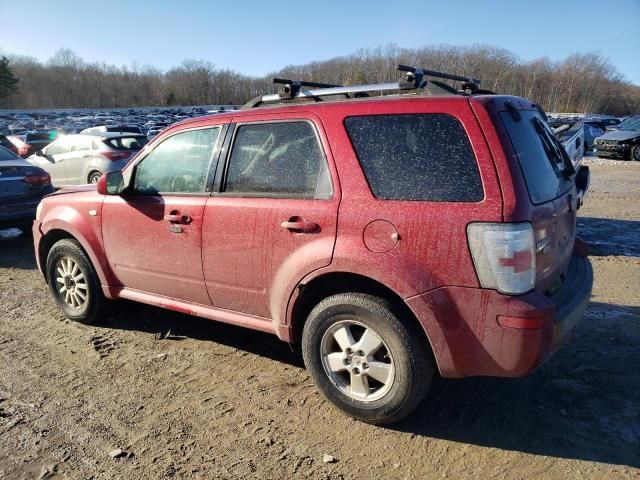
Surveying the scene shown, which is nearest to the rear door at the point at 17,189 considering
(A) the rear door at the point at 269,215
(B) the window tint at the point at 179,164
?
(B) the window tint at the point at 179,164

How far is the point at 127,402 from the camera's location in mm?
3326

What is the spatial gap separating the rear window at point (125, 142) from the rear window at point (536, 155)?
37.8 ft

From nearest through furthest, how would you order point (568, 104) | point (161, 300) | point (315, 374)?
point (315, 374)
point (161, 300)
point (568, 104)

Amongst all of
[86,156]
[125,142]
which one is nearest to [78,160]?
[86,156]

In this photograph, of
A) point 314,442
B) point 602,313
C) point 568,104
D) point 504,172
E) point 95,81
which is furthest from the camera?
point 95,81

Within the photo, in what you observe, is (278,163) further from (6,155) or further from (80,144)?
(80,144)

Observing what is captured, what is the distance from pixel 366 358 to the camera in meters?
2.92

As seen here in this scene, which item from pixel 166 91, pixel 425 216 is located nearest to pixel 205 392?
pixel 425 216

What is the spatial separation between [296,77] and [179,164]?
7575cm

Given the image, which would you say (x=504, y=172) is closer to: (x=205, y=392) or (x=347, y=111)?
(x=347, y=111)

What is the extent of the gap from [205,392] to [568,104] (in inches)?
4084

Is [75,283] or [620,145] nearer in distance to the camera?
[75,283]

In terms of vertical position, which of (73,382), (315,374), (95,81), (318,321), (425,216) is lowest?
(73,382)

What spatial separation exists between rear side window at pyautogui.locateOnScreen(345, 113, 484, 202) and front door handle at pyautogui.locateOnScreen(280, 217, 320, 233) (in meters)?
0.43
